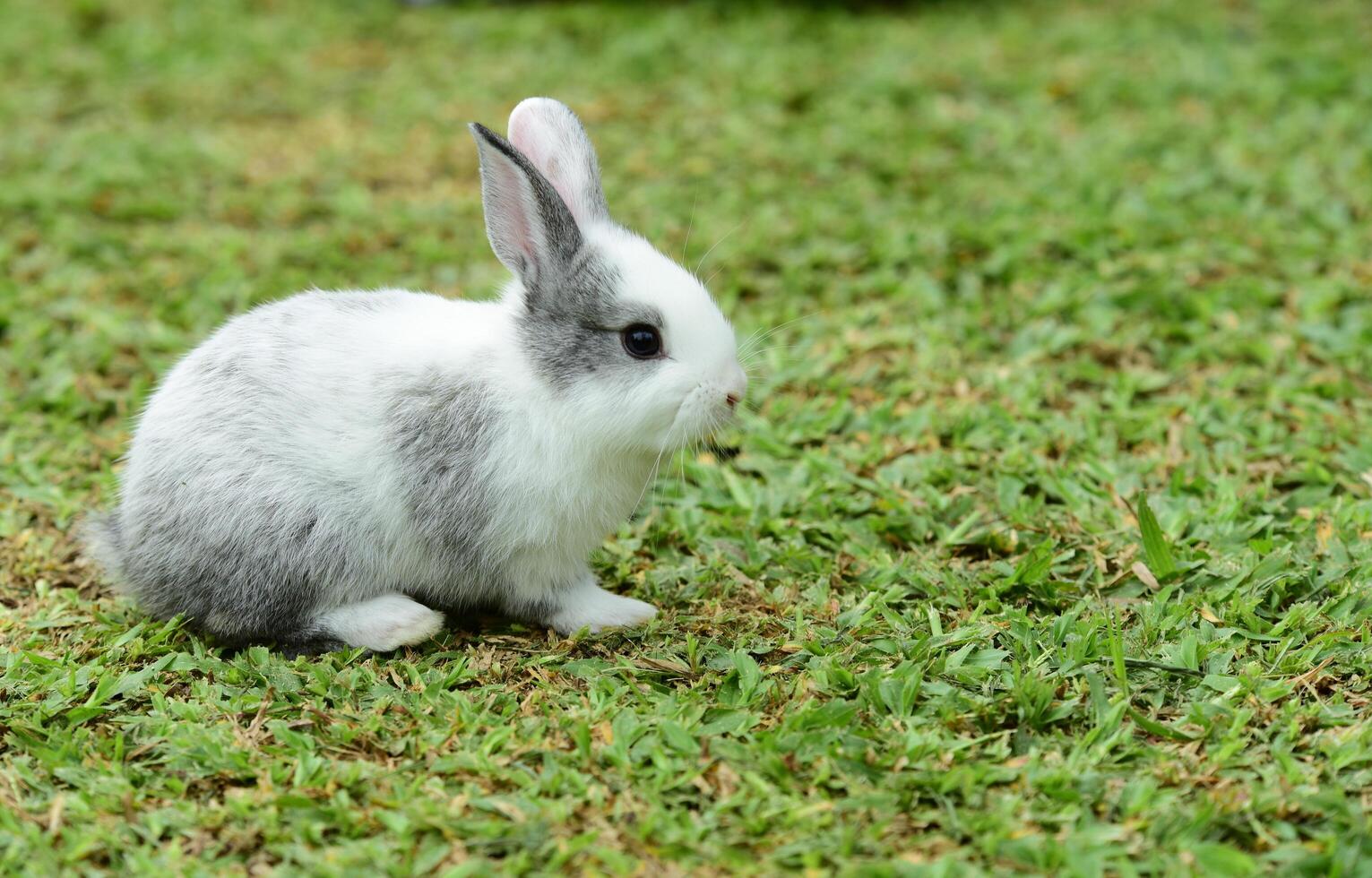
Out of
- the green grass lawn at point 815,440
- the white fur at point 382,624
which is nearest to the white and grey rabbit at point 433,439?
the white fur at point 382,624

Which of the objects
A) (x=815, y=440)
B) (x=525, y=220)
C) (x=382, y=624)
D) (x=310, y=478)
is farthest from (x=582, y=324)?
(x=815, y=440)

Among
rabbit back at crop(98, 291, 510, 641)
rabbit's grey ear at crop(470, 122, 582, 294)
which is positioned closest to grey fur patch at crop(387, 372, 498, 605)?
rabbit back at crop(98, 291, 510, 641)

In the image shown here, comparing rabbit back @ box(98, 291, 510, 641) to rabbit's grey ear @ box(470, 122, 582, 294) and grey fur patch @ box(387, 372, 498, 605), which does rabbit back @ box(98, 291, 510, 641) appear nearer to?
grey fur patch @ box(387, 372, 498, 605)

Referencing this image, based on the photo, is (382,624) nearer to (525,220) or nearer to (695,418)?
(695,418)

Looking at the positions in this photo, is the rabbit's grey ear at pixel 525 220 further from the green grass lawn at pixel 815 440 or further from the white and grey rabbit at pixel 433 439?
the green grass lawn at pixel 815 440

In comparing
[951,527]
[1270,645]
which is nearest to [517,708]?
[951,527]

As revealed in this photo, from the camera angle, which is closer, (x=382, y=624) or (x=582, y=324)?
(x=582, y=324)

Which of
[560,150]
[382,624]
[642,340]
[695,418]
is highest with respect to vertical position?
[560,150]
